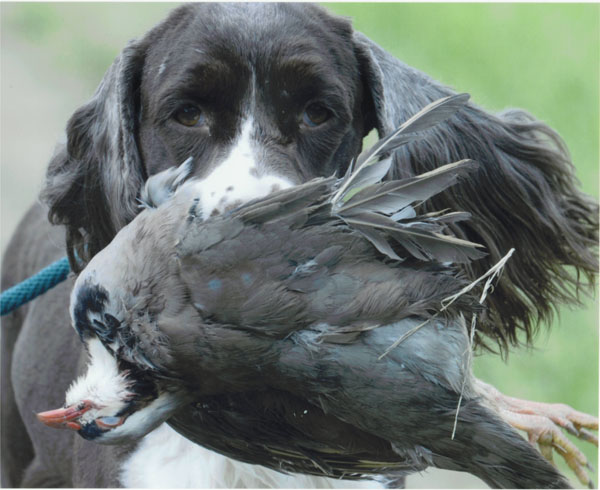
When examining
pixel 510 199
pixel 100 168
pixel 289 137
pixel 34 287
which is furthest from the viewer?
pixel 34 287

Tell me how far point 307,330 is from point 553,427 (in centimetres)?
112

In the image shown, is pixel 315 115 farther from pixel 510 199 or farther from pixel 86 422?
pixel 86 422

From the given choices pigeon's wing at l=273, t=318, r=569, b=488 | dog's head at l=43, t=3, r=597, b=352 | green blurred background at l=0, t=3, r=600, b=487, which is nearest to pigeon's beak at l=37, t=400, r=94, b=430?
pigeon's wing at l=273, t=318, r=569, b=488

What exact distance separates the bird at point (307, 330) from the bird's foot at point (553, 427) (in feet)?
2.21

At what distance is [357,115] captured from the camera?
102 inches

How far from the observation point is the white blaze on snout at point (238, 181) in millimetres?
1896

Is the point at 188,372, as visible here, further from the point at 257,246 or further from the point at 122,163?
the point at 122,163

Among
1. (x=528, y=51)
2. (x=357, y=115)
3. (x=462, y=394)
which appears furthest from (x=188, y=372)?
(x=528, y=51)

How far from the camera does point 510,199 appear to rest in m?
2.83

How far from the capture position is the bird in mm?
1680

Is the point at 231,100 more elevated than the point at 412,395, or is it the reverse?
the point at 231,100

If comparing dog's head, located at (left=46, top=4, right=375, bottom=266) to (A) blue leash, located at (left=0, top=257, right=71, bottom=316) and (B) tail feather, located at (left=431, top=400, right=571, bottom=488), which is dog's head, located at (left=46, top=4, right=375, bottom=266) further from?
(B) tail feather, located at (left=431, top=400, right=571, bottom=488)

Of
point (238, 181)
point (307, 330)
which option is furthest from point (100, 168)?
point (307, 330)

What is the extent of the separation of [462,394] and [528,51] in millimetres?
4632
